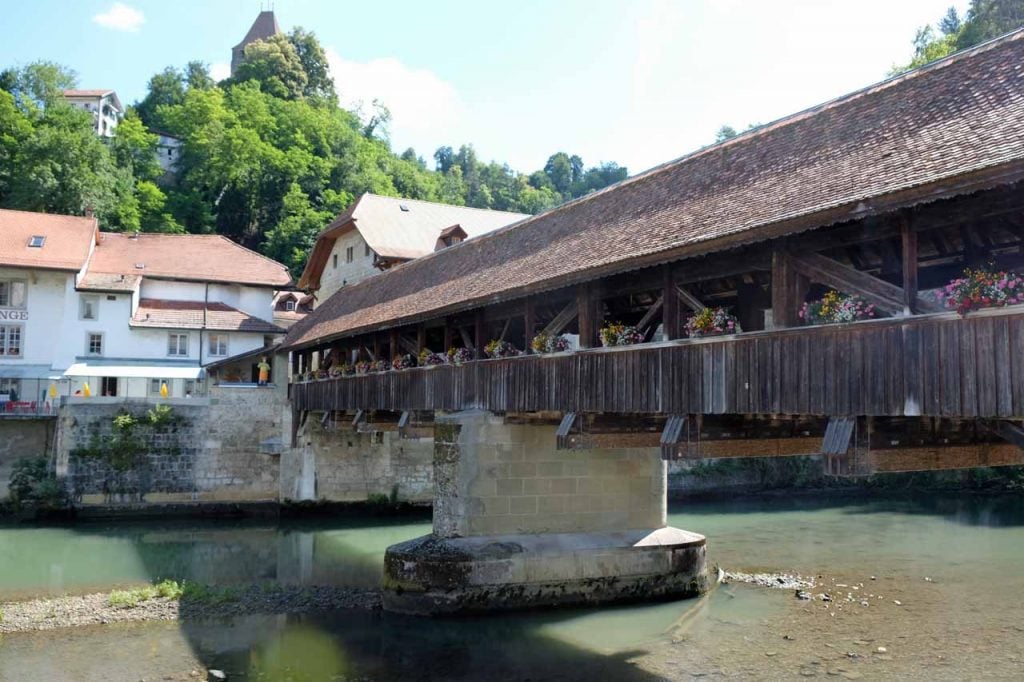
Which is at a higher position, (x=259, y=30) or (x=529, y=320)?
(x=259, y=30)

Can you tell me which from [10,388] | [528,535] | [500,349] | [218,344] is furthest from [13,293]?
[528,535]

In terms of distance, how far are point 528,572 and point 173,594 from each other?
172 inches

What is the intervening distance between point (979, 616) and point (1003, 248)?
5.00 meters

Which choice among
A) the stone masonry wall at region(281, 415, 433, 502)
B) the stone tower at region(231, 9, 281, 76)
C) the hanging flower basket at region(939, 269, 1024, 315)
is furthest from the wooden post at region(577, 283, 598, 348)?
the stone tower at region(231, 9, 281, 76)

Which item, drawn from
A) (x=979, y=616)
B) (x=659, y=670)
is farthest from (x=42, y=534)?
(x=979, y=616)

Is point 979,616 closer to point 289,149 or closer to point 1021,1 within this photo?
point 1021,1

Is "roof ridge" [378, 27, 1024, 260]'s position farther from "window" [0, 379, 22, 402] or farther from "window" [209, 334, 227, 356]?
"window" [0, 379, 22, 402]

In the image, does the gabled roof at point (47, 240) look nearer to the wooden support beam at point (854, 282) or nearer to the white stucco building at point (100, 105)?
the wooden support beam at point (854, 282)

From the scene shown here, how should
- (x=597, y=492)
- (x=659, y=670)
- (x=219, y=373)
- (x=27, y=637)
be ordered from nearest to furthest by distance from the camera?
(x=659, y=670), (x=27, y=637), (x=597, y=492), (x=219, y=373)

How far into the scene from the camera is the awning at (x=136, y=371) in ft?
64.1

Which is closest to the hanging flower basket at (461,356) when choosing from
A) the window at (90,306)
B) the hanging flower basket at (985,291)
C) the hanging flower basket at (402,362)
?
the hanging flower basket at (402,362)

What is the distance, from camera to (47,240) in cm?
2166

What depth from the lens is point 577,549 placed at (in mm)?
9844

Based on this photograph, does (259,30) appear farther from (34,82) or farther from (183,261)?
(183,261)
